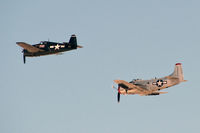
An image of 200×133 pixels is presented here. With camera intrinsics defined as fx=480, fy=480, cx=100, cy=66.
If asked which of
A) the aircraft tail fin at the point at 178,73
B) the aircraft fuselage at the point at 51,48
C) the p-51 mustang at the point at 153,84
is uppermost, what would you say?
the aircraft fuselage at the point at 51,48

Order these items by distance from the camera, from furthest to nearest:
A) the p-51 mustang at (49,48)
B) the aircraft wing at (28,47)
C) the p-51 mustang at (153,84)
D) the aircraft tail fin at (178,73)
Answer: the p-51 mustang at (49,48) → the aircraft wing at (28,47) → the aircraft tail fin at (178,73) → the p-51 mustang at (153,84)

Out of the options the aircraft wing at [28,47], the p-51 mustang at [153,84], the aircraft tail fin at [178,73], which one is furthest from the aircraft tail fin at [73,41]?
the aircraft tail fin at [178,73]

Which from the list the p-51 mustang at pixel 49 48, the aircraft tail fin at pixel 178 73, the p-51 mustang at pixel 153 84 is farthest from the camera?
the p-51 mustang at pixel 49 48

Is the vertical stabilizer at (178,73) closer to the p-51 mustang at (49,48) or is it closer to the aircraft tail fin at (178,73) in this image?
the aircraft tail fin at (178,73)

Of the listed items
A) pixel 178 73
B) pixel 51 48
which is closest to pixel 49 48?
pixel 51 48

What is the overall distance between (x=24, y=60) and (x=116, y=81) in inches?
691

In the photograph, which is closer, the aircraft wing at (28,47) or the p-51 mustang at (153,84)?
the p-51 mustang at (153,84)

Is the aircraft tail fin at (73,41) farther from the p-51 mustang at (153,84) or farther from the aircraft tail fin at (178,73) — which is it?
the aircraft tail fin at (178,73)

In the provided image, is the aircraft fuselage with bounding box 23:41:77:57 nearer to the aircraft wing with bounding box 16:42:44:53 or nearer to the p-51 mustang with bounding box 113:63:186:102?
the aircraft wing with bounding box 16:42:44:53

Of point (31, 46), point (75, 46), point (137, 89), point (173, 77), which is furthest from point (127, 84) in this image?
point (31, 46)

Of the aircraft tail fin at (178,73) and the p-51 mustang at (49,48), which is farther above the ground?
the p-51 mustang at (49,48)

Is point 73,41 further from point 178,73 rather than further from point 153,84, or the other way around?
point 178,73

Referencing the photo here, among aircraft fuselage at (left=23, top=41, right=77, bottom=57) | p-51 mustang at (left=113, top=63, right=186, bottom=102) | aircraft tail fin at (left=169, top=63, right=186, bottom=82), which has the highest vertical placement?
aircraft fuselage at (left=23, top=41, right=77, bottom=57)

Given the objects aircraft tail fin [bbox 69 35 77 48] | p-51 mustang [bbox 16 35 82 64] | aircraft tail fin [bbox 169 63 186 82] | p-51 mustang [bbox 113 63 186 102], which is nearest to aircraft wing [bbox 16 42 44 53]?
p-51 mustang [bbox 16 35 82 64]
